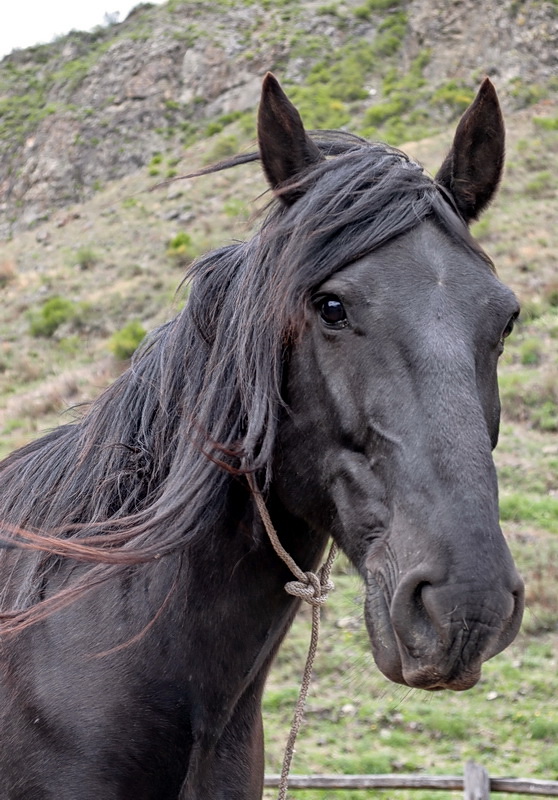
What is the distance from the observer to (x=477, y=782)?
181 inches

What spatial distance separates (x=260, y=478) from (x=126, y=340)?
14020mm

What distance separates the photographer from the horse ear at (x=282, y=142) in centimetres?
200

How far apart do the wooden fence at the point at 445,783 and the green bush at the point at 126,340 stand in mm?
10706

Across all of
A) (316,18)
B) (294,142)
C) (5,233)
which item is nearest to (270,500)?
(294,142)

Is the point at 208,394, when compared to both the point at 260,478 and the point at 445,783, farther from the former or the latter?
the point at 445,783

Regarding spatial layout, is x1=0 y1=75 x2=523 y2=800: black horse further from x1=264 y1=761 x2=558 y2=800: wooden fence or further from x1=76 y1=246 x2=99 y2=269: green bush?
x1=76 y1=246 x2=99 y2=269: green bush

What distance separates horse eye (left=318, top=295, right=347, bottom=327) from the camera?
72.6 inches

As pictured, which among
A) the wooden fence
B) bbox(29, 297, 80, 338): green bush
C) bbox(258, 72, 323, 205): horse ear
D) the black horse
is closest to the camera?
the black horse

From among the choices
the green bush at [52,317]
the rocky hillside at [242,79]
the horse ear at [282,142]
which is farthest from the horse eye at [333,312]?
the rocky hillside at [242,79]

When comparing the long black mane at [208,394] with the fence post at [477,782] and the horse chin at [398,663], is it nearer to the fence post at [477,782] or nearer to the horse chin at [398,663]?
the horse chin at [398,663]

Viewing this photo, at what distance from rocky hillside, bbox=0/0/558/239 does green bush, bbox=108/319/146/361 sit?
10.7 meters

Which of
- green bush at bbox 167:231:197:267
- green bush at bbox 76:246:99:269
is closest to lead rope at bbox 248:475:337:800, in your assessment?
green bush at bbox 167:231:197:267

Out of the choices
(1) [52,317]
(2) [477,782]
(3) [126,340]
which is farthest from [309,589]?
(1) [52,317]

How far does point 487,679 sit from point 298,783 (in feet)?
6.66
